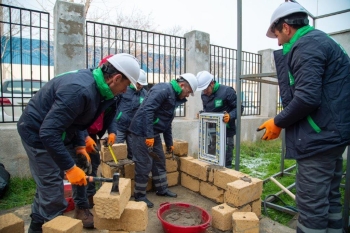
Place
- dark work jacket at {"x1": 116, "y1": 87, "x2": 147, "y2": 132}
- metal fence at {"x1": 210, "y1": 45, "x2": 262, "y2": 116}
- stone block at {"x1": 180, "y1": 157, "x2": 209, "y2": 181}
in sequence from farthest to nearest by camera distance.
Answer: metal fence at {"x1": 210, "y1": 45, "x2": 262, "y2": 116} → dark work jacket at {"x1": 116, "y1": 87, "x2": 147, "y2": 132} → stone block at {"x1": 180, "y1": 157, "x2": 209, "y2": 181}

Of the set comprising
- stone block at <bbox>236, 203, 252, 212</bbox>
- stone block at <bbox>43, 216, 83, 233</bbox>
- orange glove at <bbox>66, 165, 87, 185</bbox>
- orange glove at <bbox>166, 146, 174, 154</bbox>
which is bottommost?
stone block at <bbox>236, 203, 252, 212</bbox>

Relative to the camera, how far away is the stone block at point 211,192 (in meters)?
3.60

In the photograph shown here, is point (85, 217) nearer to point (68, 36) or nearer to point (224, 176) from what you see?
point (224, 176)

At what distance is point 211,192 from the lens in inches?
147

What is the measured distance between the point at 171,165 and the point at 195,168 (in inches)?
18.5

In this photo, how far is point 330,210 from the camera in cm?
216

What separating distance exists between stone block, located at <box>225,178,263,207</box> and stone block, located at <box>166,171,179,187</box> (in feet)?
4.46

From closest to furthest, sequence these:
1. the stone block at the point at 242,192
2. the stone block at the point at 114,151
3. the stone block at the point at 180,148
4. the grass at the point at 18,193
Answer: the stone block at the point at 242,192
the grass at the point at 18,193
the stone block at the point at 114,151
the stone block at the point at 180,148

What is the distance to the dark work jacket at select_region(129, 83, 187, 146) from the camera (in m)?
3.37

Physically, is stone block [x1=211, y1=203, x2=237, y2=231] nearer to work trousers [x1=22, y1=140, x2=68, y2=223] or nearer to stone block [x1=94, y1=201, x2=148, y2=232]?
stone block [x1=94, y1=201, x2=148, y2=232]

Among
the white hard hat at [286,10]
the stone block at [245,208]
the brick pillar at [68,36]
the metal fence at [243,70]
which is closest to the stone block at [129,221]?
the stone block at [245,208]

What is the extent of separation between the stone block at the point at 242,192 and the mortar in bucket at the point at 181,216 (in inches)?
15.5

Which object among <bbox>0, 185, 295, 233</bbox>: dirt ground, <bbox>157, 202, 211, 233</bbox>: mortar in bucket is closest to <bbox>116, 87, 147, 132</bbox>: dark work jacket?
<bbox>0, 185, 295, 233</bbox>: dirt ground

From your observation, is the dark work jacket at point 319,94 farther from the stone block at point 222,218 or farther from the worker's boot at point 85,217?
the worker's boot at point 85,217
